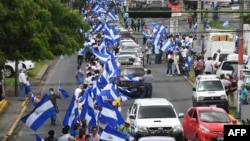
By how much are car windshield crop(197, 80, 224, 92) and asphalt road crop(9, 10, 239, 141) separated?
1.14m

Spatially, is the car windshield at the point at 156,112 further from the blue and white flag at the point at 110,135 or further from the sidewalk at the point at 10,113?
the sidewalk at the point at 10,113

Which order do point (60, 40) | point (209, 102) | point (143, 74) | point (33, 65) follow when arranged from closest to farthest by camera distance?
point (209, 102) < point (60, 40) < point (143, 74) < point (33, 65)

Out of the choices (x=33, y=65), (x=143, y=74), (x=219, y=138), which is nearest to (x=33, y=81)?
(x=33, y=65)

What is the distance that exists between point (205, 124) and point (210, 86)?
9.19m

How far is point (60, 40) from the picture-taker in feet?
112

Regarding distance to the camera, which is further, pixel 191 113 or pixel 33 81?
pixel 33 81

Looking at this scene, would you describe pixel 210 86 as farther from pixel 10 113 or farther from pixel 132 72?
pixel 10 113

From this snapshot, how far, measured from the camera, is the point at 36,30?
27.4 meters

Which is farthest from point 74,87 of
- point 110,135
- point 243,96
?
point 110,135

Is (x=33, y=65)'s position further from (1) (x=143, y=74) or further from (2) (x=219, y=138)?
(2) (x=219, y=138)

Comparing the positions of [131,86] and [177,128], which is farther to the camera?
[131,86]

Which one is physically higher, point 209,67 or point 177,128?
point 209,67

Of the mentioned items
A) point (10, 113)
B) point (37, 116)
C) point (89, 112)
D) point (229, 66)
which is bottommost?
point (10, 113)

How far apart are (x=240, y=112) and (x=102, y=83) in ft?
17.7
